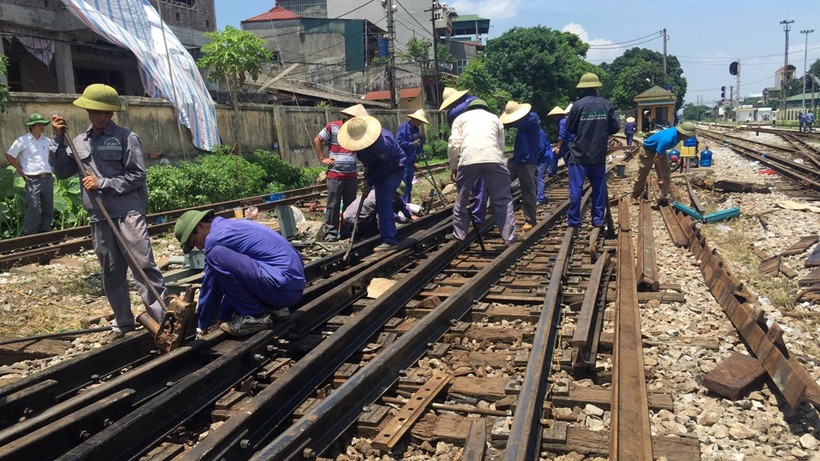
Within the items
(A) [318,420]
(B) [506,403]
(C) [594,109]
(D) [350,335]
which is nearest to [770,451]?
(B) [506,403]

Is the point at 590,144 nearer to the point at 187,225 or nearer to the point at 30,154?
Result: the point at 187,225

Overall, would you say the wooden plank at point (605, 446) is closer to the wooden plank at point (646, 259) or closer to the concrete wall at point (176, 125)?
the wooden plank at point (646, 259)

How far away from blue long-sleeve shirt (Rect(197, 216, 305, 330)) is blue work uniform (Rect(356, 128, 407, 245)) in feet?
9.39

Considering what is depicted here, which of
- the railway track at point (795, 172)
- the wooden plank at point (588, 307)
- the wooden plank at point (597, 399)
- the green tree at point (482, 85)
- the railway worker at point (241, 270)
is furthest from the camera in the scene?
the green tree at point (482, 85)

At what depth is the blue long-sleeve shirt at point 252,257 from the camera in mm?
4273

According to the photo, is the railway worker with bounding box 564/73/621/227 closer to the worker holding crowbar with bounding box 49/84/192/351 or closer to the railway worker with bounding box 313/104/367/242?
the railway worker with bounding box 313/104/367/242

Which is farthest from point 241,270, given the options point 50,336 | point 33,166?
point 33,166

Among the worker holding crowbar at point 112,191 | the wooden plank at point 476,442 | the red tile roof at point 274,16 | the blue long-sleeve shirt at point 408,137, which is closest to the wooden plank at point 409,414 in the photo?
the wooden plank at point 476,442

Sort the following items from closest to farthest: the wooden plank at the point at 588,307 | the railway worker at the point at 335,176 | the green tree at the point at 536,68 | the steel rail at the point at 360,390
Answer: the steel rail at the point at 360,390 → the wooden plank at the point at 588,307 → the railway worker at the point at 335,176 → the green tree at the point at 536,68

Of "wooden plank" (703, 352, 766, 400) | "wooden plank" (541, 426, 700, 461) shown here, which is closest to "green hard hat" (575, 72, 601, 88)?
"wooden plank" (703, 352, 766, 400)

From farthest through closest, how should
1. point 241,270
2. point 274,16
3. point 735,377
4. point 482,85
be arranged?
point 274,16, point 482,85, point 241,270, point 735,377

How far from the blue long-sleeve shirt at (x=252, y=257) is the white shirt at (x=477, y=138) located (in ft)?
10.8

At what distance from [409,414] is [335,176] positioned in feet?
18.2

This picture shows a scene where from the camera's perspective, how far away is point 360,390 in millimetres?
3543
